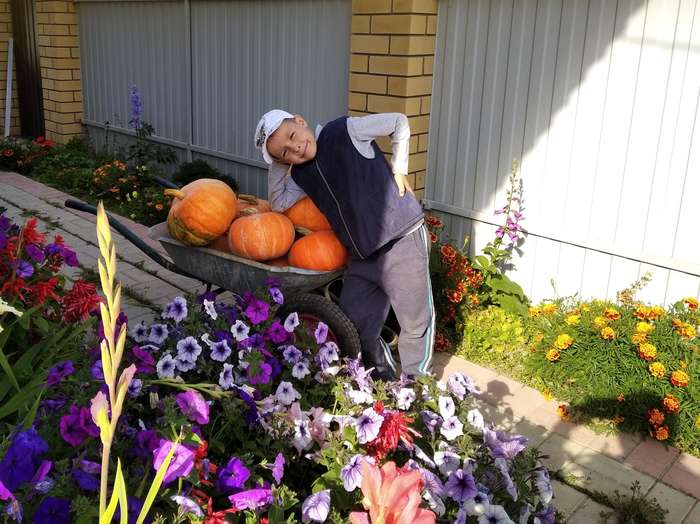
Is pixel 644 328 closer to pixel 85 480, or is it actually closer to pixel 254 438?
pixel 254 438

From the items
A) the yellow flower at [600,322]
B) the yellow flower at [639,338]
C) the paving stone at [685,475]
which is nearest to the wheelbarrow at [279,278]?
the yellow flower at [600,322]

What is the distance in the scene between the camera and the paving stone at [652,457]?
3098 mm

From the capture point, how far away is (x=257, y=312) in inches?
107

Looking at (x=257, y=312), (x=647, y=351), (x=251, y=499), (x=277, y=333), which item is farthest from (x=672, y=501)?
(x=251, y=499)

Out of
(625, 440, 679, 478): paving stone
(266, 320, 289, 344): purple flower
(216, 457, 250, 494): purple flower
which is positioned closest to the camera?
(216, 457, 250, 494): purple flower

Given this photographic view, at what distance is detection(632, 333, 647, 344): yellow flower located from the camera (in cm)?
346

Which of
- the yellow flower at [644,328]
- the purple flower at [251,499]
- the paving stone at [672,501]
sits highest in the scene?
the purple flower at [251,499]

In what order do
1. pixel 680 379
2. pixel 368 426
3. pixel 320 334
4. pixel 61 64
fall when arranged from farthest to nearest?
pixel 61 64
pixel 680 379
pixel 320 334
pixel 368 426

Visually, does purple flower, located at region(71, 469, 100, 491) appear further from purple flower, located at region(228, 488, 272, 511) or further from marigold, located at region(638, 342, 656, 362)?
marigold, located at region(638, 342, 656, 362)

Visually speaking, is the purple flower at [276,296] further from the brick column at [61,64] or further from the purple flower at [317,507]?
the brick column at [61,64]

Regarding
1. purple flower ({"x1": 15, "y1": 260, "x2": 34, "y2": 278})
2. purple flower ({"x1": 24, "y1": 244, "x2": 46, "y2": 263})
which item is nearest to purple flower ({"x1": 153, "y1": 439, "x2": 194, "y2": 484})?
purple flower ({"x1": 15, "y1": 260, "x2": 34, "y2": 278})

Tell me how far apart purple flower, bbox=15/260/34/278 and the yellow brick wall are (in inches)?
366

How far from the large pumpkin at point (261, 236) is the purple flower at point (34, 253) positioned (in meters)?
0.87

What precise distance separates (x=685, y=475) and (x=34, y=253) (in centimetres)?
295
